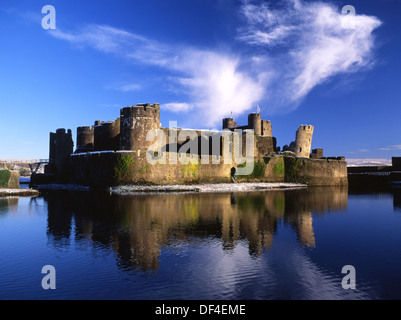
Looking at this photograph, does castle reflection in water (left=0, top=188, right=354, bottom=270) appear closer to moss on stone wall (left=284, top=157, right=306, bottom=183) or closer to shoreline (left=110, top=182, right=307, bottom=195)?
shoreline (left=110, top=182, right=307, bottom=195)

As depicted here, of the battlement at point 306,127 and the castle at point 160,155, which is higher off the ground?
the battlement at point 306,127

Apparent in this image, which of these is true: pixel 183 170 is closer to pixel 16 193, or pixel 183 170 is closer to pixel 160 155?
pixel 160 155

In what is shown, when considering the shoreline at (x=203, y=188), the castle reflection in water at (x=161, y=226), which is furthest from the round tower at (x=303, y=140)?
the castle reflection in water at (x=161, y=226)

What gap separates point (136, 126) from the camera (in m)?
34.4

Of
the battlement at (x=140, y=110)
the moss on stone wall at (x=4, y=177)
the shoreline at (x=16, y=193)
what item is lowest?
the shoreline at (x=16, y=193)

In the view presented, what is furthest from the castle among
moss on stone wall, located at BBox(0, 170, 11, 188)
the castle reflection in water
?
the castle reflection in water

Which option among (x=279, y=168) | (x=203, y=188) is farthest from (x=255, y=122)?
(x=203, y=188)

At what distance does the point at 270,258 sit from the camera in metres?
9.55

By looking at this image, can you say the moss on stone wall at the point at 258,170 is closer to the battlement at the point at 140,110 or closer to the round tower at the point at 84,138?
the battlement at the point at 140,110

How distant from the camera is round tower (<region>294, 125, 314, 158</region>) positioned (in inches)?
2108

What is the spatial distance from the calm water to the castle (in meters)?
16.5

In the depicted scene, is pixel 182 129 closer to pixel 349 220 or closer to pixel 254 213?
pixel 254 213

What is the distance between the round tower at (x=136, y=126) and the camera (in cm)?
3438
